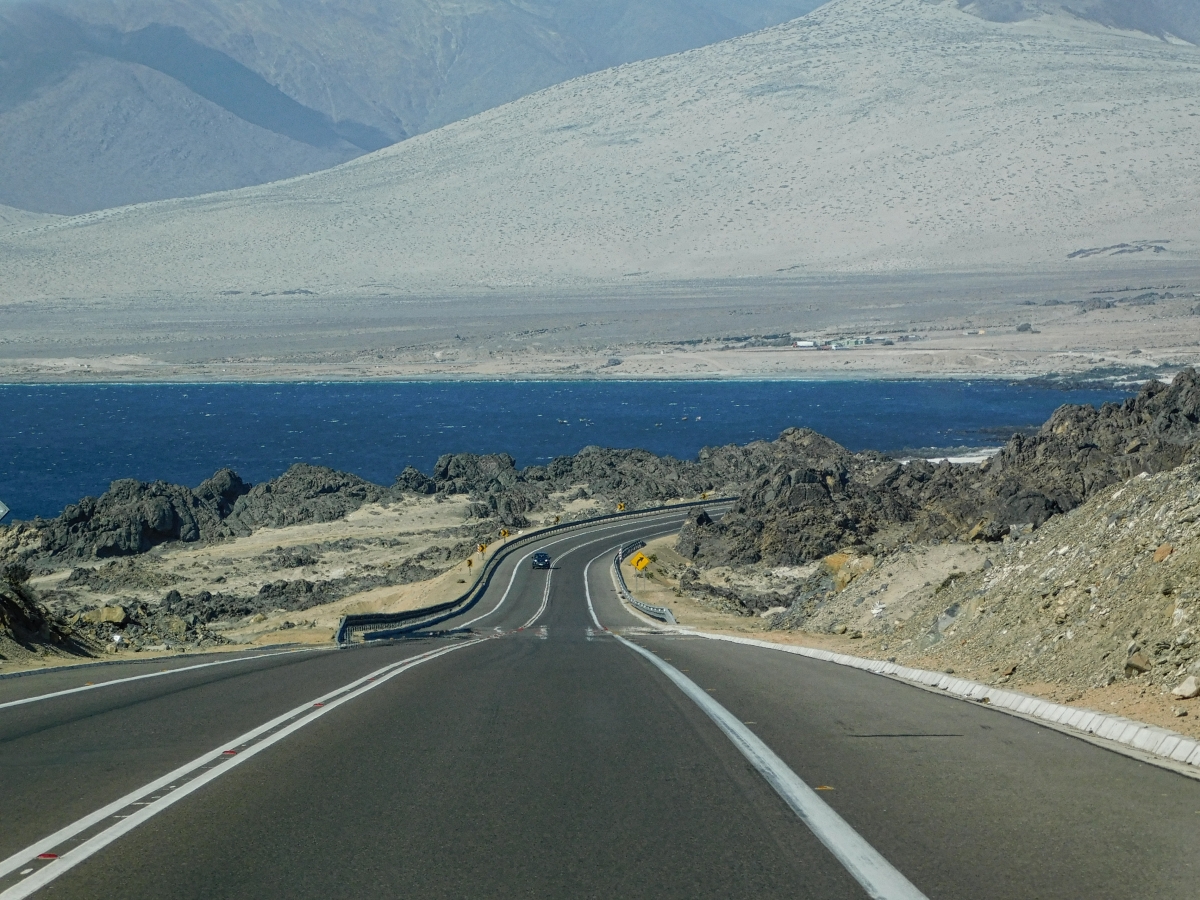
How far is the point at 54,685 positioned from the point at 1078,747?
9.17 meters

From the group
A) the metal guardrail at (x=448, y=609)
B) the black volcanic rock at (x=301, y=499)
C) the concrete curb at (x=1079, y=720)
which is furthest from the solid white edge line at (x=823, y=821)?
the black volcanic rock at (x=301, y=499)

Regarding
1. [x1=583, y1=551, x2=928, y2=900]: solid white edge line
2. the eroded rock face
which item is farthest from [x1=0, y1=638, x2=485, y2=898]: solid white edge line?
the eroded rock face

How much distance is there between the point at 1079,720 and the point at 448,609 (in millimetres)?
32459

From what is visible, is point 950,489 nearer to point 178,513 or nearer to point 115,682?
point 178,513

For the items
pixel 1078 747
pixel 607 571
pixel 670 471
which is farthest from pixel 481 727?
pixel 670 471

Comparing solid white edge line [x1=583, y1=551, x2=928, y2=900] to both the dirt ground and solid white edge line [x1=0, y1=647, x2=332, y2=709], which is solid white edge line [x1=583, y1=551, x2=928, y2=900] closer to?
the dirt ground

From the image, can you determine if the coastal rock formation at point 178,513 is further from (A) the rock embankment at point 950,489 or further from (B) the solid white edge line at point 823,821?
(B) the solid white edge line at point 823,821

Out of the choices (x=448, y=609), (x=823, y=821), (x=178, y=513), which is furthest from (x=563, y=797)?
(x=178, y=513)

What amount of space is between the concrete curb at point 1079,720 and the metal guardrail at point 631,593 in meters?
22.8

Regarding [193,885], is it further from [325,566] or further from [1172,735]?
[325,566]

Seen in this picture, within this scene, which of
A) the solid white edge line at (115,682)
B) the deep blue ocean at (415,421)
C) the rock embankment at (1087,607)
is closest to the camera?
the rock embankment at (1087,607)

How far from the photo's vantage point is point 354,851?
6.27m

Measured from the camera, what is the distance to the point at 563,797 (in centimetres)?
729

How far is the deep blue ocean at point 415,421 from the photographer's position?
99.9m
